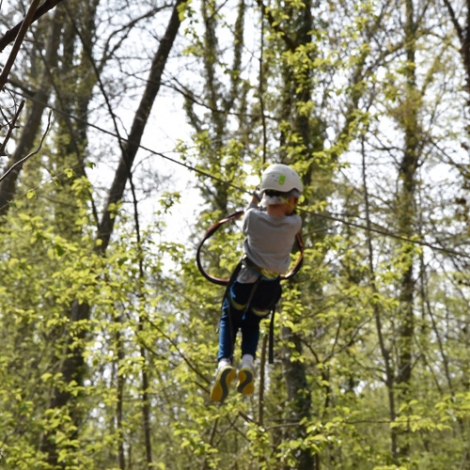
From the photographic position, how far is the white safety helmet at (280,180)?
476cm

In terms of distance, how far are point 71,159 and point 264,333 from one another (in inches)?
288

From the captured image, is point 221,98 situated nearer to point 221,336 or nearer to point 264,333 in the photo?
point 264,333

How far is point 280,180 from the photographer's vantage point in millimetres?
4758

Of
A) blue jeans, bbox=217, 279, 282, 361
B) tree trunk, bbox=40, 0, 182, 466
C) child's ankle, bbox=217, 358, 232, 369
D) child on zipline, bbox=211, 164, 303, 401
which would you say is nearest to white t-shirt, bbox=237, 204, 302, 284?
child on zipline, bbox=211, 164, 303, 401

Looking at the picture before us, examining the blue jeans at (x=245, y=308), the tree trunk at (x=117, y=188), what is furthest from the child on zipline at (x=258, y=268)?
the tree trunk at (x=117, y=188)

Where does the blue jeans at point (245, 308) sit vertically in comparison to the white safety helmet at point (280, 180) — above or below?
below

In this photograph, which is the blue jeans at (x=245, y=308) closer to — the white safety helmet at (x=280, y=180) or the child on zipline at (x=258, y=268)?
the child on zipline at (x=258, y=268)

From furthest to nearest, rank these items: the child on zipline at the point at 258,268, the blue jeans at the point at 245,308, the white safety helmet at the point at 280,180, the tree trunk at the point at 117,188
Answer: the tree trunk at the point at 117,188 → the blue jeans at the point at 245,308 → the child on zipline at the point at 258,268 → the white safety helmet at the point at 280,180

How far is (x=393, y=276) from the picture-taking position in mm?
8008

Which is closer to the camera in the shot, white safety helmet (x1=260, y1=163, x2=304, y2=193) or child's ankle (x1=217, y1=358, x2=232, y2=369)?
white safety helmet (x1=260, y1=163, x2=304, y2=193)

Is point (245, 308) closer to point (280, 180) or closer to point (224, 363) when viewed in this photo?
point (224, 363)

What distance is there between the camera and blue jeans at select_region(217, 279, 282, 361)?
516cm

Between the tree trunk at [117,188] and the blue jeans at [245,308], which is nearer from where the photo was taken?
the blue jeans at [245,308]

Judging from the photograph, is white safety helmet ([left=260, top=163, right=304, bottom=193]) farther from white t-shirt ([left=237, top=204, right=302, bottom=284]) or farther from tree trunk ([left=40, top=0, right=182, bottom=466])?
tree trunk ([left=40, top=0, right=182, bottom=466])
